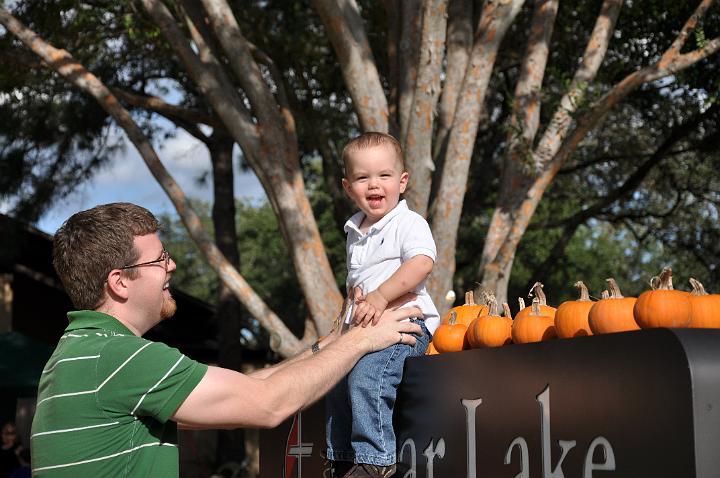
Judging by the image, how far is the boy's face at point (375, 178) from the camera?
4.22 m

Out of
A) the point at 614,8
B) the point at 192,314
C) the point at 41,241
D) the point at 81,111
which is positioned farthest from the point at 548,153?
the point at 192,314

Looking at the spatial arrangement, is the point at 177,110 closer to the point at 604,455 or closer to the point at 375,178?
the point at 375,178

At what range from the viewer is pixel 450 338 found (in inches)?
164

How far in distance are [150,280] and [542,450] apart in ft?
4.81

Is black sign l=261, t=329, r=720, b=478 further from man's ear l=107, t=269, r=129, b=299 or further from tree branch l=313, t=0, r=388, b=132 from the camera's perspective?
tree branch l=313, t=0, r=388, b=132

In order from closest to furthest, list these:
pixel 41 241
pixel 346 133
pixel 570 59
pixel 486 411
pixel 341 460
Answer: pixel 486 411 → pixel 341 460 → pixel 570 59 → pixel 346 133 → pixel 41 241

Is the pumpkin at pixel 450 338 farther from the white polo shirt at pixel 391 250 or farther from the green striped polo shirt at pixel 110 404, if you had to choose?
the green striped polo shirt at pixel 110 404

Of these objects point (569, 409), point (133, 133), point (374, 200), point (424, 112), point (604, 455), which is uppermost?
point (133, 133)

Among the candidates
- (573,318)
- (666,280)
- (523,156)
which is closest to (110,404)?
(573,318)

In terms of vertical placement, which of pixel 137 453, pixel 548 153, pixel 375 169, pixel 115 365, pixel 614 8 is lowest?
pixel 137 453

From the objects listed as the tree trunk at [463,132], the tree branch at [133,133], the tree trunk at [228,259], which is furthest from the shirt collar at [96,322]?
the tree trunk at [228,259]

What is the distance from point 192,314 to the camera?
25391mm

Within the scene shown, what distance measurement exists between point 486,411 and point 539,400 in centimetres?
32

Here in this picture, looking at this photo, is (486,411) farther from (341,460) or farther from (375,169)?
(375,169)
